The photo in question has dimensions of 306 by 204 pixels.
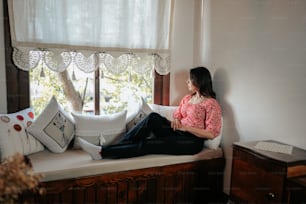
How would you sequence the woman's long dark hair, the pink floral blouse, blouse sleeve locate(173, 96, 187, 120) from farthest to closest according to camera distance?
blouse sleeve locate(173, 96, 187, 120) → the woman's long dark hair → the pink floral blouse

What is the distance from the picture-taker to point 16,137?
2.22 m

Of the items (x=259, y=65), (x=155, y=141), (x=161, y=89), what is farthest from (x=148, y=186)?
(x=259, y=65)

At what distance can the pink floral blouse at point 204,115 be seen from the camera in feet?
8.77

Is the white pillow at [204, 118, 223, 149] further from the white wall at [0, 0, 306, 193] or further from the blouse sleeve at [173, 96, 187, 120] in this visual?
the blouse sleeve at [173, 96, 187, 120]

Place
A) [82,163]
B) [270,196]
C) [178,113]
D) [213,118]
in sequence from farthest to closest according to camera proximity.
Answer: [178,113] → [213,118] → [82,163] → [270,196]

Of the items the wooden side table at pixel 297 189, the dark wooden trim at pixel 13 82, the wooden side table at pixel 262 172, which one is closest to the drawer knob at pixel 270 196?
the wooden side table at pixel 262 172

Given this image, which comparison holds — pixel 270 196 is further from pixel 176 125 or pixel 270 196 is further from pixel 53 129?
pixel 53 129

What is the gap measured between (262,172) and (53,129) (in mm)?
1664

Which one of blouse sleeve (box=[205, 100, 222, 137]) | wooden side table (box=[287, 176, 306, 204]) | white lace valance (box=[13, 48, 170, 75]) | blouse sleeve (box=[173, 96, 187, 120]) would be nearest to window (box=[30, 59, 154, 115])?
white lace valance (box=[13, 48, 170, 75])

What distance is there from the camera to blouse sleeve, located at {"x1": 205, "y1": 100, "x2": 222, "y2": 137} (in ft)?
8.76

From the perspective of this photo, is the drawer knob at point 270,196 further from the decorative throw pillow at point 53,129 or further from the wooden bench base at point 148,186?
the decorative throw pillow at point 53,129

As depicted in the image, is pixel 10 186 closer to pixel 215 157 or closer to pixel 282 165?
pixel 282 165

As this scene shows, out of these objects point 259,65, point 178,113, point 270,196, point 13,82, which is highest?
point 259,65

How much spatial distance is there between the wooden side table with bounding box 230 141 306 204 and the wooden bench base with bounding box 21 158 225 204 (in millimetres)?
434
